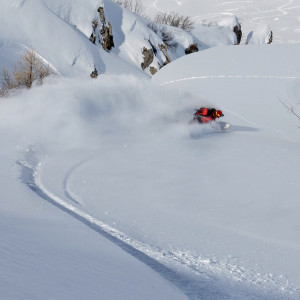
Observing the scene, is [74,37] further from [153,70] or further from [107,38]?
[153,70]

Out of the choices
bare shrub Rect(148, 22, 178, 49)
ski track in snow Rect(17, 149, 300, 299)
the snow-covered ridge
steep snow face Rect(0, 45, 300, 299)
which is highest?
bare shrub Rect(148, 22, 178, 49)

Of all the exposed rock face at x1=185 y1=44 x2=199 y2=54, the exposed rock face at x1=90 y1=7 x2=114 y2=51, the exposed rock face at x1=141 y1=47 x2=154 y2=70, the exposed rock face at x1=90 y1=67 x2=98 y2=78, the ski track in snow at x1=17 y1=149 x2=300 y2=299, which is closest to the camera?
the ski track in snow at x1=17 y1=149 x2=300 y2=299

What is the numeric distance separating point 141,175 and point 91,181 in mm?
1073

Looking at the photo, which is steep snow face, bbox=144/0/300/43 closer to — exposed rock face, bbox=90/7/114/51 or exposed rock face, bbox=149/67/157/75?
exposed rock face, bbox=90/7/114/51

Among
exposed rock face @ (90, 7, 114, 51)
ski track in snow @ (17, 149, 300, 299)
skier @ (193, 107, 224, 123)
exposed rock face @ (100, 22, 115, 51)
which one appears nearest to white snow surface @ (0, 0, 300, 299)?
ski track in snow @ (17, 149, 300, 299)

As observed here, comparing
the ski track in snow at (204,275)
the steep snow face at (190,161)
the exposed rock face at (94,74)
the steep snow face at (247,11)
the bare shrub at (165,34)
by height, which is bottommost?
the ski track in snow at (204,275)

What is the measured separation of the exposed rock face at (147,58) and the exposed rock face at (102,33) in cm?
198

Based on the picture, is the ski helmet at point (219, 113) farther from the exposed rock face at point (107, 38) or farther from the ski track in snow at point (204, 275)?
the exposed rock face at point (107, 38)

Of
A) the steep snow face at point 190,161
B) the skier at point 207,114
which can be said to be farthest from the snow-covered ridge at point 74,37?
the skier at point 207,114

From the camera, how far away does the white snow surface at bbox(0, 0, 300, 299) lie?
5.04m

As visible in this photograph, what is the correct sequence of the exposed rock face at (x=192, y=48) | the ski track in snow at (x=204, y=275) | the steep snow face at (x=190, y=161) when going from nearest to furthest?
1. the ski track in snow at (x=204, y=275)
2. the steep snow face at (x=190, y=161)
3. the exposed rock face at (x=192, y=48)

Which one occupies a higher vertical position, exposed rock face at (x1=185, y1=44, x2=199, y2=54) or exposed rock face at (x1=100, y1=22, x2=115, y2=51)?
exposed rock face at (x1=185, y1=44, x2=199, y2=54)

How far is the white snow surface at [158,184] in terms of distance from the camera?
5.04m

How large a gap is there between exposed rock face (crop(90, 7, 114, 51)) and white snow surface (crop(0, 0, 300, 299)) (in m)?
6.64
